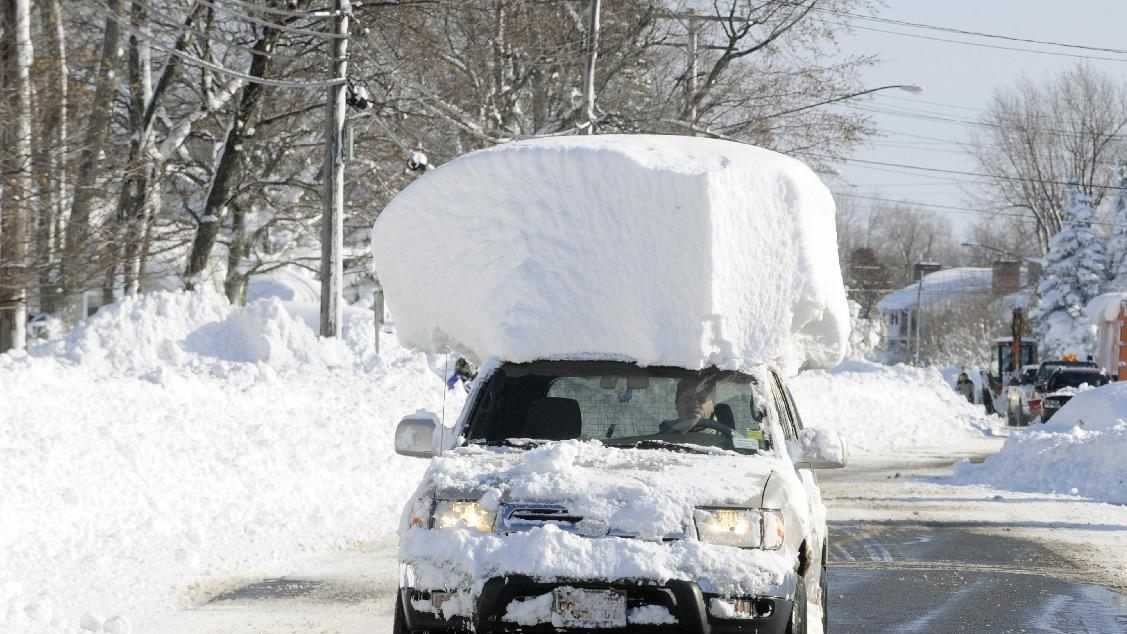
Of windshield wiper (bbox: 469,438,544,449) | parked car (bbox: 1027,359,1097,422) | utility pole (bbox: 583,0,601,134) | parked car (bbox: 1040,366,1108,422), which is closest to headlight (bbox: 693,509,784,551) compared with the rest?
windshield wiper (bbox: 469,438,544,449)

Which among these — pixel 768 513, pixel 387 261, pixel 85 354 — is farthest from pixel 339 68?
pixel 768 513

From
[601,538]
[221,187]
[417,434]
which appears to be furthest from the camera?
[221,187]

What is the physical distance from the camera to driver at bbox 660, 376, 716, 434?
8.48 metres

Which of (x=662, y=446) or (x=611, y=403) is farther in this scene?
(x=611, y=403)

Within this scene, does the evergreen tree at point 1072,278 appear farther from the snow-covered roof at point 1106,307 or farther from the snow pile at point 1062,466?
the snow pile at point 1062,466

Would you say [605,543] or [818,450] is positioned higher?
[818,450]

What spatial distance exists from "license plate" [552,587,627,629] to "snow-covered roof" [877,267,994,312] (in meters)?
133

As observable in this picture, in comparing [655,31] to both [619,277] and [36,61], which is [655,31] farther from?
[619,277]

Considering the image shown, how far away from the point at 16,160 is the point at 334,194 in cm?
561

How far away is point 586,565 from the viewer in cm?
694

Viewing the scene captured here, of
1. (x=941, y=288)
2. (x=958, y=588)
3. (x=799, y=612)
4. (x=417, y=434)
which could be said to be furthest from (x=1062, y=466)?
(x=941, y=288)

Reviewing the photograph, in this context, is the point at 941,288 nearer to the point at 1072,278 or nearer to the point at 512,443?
the point at 1072,278

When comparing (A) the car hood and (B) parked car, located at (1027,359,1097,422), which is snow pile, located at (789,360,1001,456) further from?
(A) the car hood

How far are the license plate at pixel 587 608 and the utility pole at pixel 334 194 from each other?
63.3 ft
